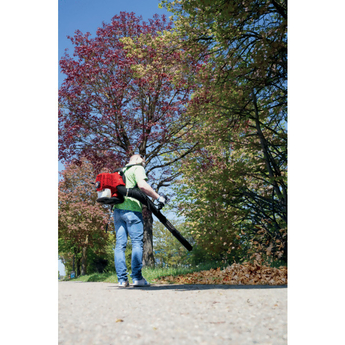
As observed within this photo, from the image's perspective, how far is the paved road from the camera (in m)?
1.96

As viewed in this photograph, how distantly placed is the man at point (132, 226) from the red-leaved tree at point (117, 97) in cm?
396

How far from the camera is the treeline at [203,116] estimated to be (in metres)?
6.04

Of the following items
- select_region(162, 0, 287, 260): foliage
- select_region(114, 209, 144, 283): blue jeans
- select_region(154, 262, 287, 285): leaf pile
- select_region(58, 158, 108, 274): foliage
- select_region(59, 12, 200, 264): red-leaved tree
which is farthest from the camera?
select_region(58, 158, 108, 274): foliage

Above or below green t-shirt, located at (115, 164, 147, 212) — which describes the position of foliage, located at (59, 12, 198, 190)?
above

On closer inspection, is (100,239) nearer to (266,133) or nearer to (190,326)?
(266,133)

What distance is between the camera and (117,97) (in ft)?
28.7

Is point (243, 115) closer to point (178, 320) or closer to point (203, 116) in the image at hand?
point (203, 116)

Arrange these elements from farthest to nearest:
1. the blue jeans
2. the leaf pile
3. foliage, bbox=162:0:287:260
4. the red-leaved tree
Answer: the red-leaved tree → foliage, bbox=162:0:287:260 → the leaf pile → the blue jeans

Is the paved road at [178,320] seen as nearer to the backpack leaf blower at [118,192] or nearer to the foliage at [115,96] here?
the backpack leaf blower at [118,192]

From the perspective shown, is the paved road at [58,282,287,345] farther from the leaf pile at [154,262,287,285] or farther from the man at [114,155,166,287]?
the leaf pile at [154,262,287,285]

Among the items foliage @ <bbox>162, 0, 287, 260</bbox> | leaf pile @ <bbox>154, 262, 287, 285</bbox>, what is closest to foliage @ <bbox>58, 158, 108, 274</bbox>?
foliage @ <bbox>162, 0, 287, 260</bbox>

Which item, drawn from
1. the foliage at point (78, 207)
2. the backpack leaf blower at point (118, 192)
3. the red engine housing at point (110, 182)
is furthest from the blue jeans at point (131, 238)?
the foliage at point (78, 207)

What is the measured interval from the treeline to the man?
2.45 meters
